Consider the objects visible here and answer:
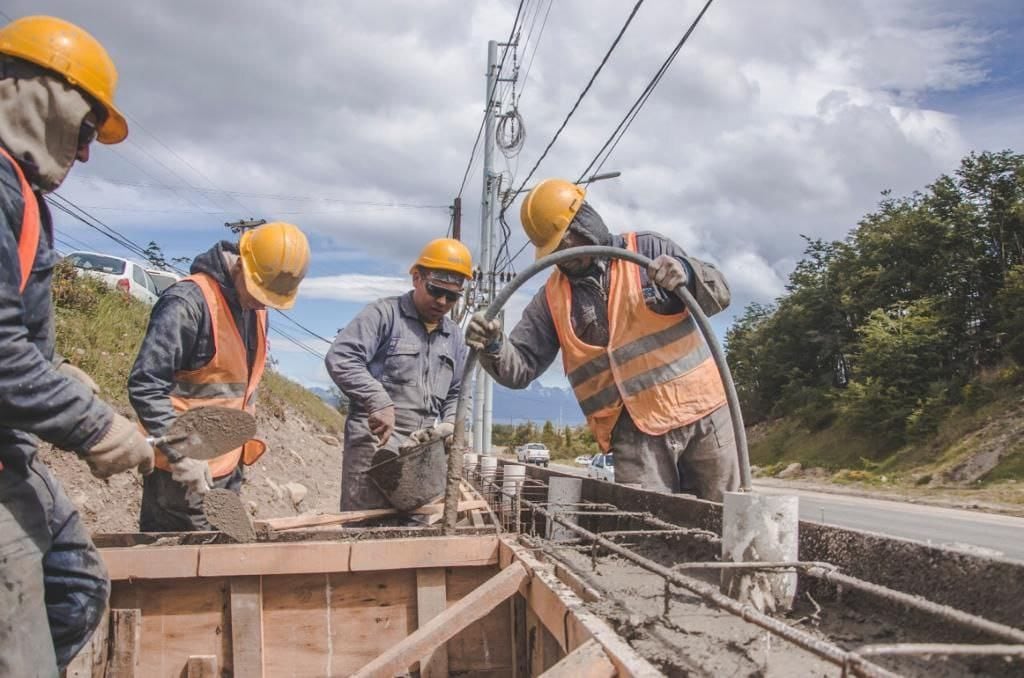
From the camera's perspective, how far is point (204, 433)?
3.11 meters

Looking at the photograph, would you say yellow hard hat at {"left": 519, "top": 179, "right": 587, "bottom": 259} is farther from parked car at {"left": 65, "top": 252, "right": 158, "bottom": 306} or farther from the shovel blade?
parked car at {"left": 65, "top": 252, "right": 158, "bottom": 306}

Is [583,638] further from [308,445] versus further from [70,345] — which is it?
[308,445]

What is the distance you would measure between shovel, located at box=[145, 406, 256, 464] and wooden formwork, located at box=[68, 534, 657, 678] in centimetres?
38

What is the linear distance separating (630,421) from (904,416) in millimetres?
30068

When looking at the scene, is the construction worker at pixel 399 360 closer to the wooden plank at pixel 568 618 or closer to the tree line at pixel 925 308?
the wooden plank at pixel 568 618

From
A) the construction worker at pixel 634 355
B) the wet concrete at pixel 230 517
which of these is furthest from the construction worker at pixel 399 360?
the wet concrete at pixel 230 517

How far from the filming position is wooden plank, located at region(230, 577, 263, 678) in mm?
2889

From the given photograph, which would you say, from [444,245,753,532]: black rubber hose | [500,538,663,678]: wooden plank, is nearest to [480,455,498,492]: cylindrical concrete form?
[444,245,753,532]: black rubber hose

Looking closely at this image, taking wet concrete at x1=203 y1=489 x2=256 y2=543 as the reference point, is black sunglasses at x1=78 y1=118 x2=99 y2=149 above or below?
above

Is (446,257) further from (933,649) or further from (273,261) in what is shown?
(933,649)

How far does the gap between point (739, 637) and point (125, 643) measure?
2.13m

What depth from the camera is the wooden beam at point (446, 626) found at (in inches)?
99.3

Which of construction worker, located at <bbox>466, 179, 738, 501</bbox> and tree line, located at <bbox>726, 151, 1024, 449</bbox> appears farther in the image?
tree line, located at <bbox>726, 151, 1024, 449</bbox>

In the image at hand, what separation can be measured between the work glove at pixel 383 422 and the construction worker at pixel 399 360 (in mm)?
14
